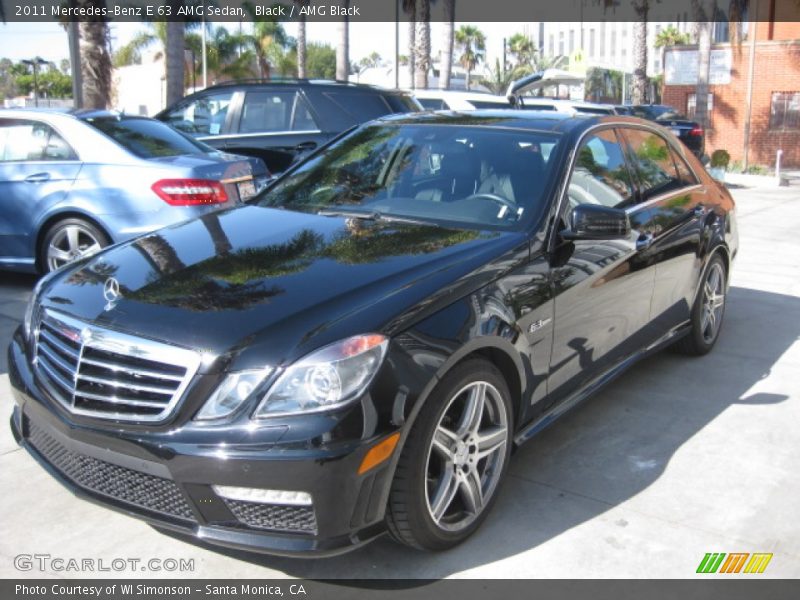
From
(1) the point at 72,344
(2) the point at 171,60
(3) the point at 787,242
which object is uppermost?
(2) the point at 171,60

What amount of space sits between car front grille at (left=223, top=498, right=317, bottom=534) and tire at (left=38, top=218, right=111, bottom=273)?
4.68 m

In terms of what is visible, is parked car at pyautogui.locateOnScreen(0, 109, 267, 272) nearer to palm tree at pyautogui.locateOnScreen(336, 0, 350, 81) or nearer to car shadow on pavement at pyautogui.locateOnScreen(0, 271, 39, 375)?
car shadow on pavement at pyautogui.locateOnScreen(0, 271, 39, 375)

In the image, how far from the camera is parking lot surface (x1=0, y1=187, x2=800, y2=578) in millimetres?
3250

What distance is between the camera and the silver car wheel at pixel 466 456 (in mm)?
3197

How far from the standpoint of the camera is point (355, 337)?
9.46 ft

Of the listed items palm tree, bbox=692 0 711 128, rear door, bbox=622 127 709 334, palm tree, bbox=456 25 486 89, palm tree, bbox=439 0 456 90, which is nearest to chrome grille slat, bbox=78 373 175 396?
rear door, bbox=622 127 709 334

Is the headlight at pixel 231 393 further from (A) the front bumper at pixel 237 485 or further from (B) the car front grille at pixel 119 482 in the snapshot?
(B) the car front grille at pixel 119 482

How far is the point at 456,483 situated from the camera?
10.7 feet

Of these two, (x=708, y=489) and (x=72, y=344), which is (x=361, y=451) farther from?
(x=708, y=489)

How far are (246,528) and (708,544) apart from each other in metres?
1.86

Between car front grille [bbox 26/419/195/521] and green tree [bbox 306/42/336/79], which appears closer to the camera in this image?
car front grille [bbox 26/419/195/521]

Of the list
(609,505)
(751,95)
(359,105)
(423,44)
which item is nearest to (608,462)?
(609,505)

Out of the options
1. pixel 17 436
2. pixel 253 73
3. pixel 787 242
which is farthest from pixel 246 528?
pixel 253 73

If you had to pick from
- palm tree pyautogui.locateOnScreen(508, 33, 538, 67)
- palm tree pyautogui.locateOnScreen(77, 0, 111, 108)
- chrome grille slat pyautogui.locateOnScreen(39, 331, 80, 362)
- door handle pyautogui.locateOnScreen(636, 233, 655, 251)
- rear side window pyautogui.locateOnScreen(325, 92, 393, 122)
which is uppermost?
palm tree pyautogui.locateOnScreen(508, 33, 538, 67)
